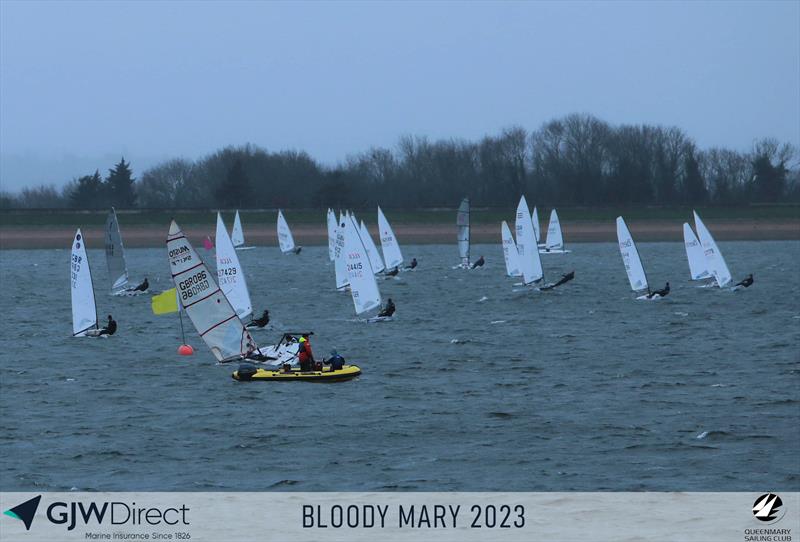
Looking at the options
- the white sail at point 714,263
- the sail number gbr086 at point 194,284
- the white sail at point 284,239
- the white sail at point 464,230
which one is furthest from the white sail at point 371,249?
the sail number gbr086 at point 194,284

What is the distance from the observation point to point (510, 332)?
40.8m

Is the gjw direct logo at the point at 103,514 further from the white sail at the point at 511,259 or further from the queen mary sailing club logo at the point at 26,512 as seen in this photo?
the white sail at the point at 511,259

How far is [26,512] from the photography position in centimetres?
1232

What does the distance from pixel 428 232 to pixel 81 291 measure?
6715 cm

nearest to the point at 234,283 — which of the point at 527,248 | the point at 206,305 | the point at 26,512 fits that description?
the point at 206,305

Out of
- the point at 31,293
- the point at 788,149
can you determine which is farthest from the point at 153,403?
the point at 788,149

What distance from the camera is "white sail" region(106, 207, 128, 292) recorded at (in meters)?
56.7

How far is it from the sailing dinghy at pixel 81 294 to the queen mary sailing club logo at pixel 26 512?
27195 mm

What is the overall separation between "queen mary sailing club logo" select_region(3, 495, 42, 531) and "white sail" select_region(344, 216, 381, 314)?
2882 centimetres

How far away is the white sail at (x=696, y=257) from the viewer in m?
56.9

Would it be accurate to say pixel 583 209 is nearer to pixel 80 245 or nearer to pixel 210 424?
pixel 80 245

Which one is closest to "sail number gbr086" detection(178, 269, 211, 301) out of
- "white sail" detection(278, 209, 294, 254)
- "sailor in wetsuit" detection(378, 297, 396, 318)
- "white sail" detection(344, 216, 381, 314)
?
"white sail" detection(344, 216, 381, 314)

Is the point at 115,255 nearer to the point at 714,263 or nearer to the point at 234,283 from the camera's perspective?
the point at 234,283

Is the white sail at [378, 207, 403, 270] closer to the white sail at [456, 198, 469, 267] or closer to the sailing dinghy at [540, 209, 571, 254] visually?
the white sail at [456, 198, 469, 267]
